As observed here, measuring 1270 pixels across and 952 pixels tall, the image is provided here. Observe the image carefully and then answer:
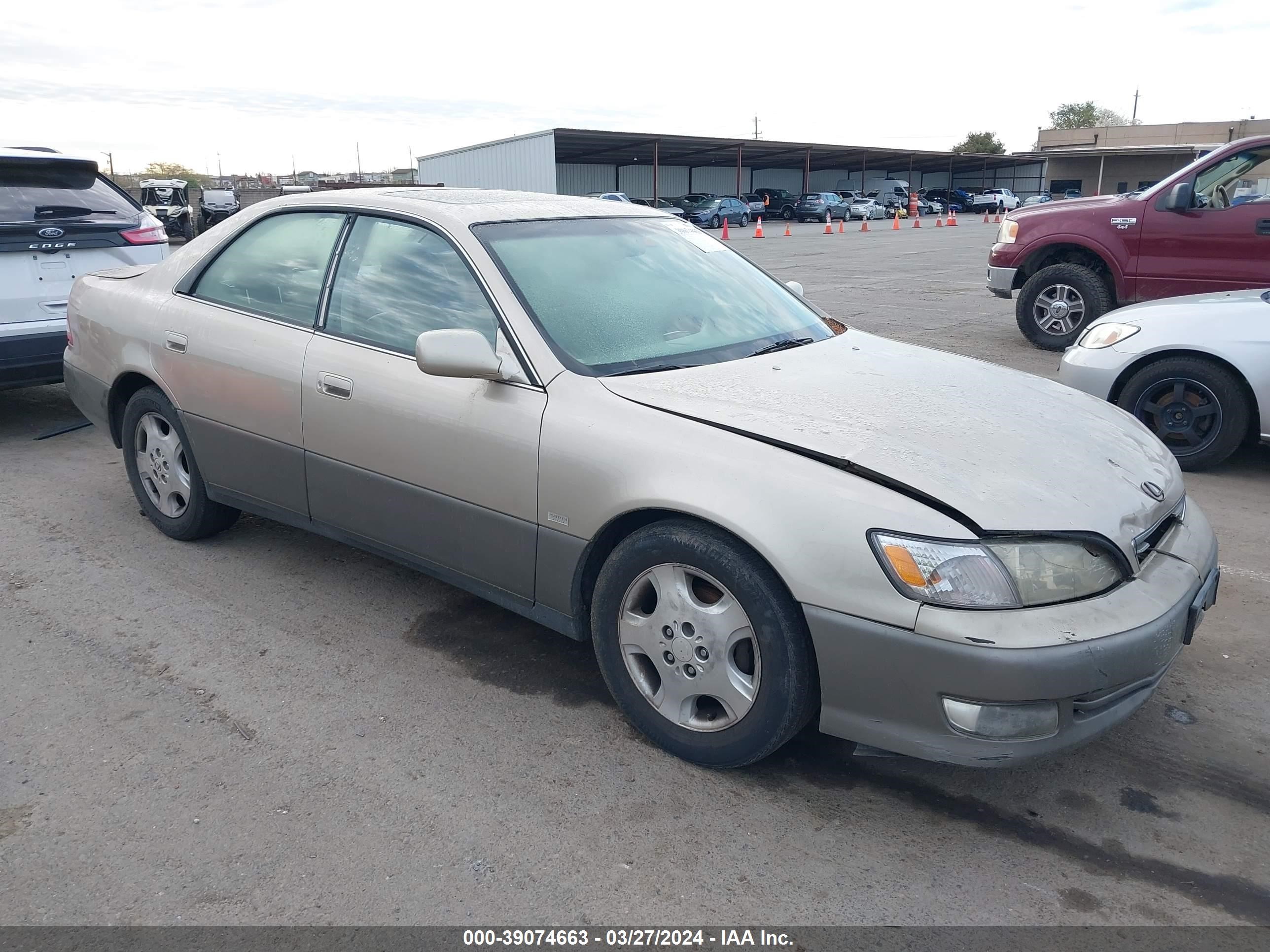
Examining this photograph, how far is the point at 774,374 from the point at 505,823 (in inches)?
61.3

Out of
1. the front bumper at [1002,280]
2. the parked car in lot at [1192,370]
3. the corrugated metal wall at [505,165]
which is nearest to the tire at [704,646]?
the parked car in lot at [1192,370]

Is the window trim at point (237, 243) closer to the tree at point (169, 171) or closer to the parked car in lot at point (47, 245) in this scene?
the parked car in lot at point (47, 245)

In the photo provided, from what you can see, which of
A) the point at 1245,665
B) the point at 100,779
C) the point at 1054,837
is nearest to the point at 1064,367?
the point at 1245,665

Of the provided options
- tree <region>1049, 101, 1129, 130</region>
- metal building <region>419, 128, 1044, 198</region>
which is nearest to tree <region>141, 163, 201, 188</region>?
metal building <region>419, 128, 1044, 198</region>

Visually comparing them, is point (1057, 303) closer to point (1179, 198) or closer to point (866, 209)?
point (1179, 198)

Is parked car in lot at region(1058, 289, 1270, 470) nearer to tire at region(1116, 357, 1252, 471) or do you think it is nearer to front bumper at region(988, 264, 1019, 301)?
tire at region(1116, 357, 1252, 471)

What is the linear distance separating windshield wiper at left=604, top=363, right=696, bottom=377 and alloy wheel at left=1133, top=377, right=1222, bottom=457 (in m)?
3.51

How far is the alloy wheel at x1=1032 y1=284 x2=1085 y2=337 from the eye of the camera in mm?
8930

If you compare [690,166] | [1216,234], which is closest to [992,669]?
[1216,234]

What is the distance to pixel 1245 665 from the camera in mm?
3402

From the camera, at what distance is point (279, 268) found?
390 centimetres

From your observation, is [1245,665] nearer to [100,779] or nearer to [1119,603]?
[1119,603]

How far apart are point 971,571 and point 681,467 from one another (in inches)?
30.7

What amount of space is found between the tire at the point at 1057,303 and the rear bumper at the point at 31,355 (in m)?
7.80
